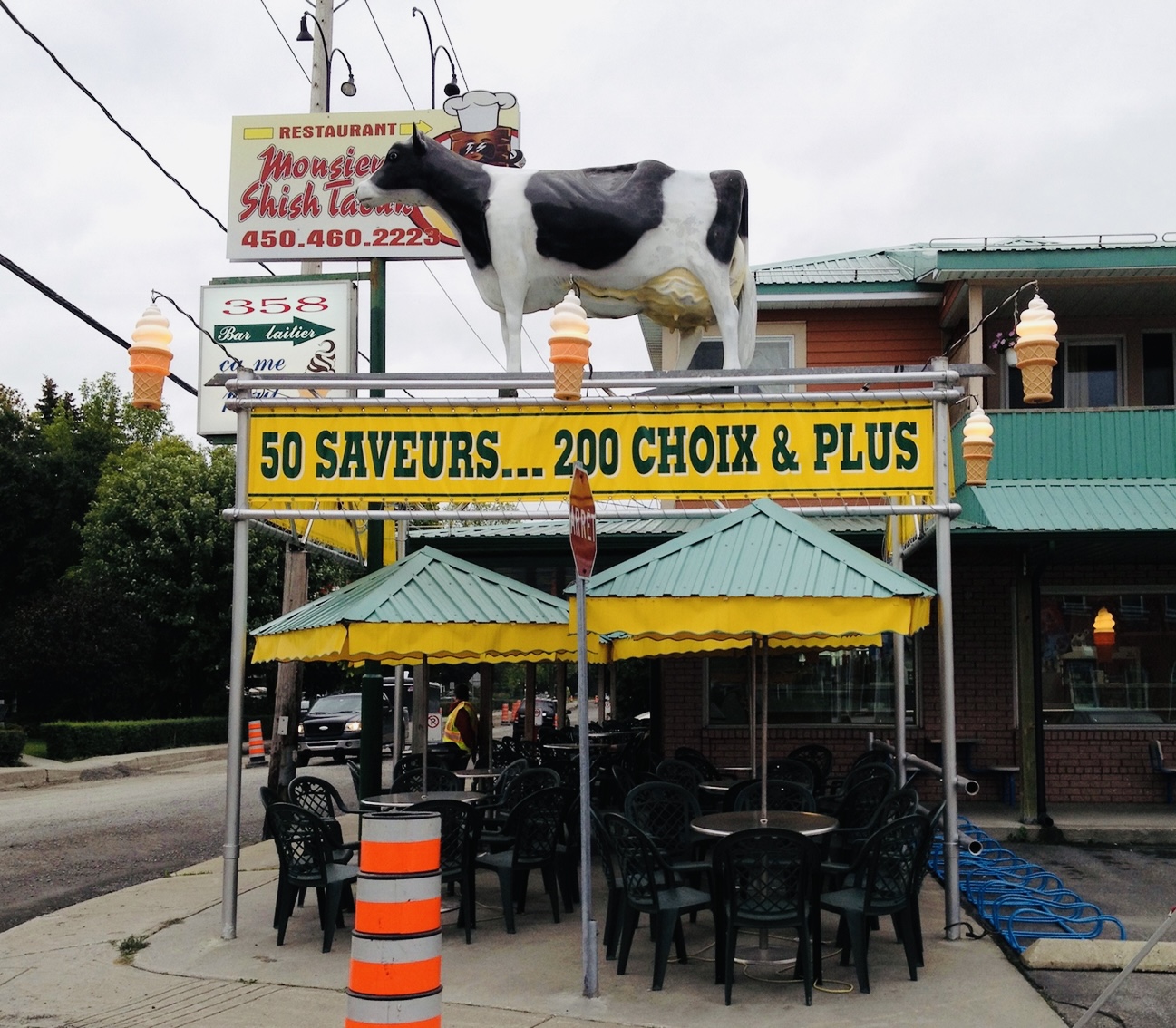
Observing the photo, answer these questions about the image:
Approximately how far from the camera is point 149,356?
346 inches

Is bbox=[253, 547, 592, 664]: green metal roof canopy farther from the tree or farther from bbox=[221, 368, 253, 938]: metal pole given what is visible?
the tree

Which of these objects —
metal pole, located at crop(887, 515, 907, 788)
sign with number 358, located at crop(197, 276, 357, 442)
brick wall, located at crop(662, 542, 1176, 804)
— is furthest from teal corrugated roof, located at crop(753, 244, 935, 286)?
metal pole, located at crop(887, 515, 907, 788)

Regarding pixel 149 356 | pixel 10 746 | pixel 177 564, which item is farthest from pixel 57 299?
pixel 177 564

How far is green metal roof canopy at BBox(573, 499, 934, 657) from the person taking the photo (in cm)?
723

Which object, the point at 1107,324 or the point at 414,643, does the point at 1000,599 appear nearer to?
the point at 1107,324

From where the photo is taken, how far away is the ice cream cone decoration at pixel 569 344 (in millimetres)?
8500

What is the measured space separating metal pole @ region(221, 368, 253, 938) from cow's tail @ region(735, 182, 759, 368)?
4093 millimetres

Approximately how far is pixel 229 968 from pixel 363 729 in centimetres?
447

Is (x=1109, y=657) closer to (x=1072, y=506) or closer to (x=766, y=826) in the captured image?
(x=1072, y=506)

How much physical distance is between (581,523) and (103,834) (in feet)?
37.3

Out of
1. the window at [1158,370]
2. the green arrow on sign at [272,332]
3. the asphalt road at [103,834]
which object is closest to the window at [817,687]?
the window at [1158,370]

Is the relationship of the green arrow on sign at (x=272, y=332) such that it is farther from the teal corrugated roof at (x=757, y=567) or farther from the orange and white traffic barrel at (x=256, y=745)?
the orange and white traffic barrel at (x=256, y=745)

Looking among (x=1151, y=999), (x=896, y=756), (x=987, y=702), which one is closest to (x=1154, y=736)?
(x=987, y=702)

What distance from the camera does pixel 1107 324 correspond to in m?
16.7
